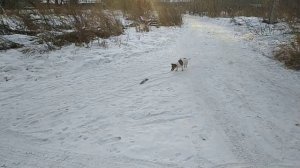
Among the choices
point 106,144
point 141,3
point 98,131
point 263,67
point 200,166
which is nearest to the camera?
point 200,166

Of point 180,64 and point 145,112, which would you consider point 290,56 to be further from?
point 145,112

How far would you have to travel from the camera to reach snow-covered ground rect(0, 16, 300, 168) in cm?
420

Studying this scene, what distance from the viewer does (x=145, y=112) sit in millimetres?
5566

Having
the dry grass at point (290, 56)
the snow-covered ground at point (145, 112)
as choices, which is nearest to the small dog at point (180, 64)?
the snow-covered ground at point (145, 112)

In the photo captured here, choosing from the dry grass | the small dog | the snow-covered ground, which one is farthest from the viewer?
the dry grass

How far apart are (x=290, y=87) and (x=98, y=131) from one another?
4.52 m

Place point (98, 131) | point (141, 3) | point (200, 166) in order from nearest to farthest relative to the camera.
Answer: point (200, 166) → point (98, 131) → point (141, 3)

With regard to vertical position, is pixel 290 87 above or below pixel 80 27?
below

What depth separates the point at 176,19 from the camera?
63.8 feet

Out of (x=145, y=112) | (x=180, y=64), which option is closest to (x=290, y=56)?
(x=180, y=64)

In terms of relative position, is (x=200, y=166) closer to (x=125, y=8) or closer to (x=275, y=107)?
(x=275, y=107)

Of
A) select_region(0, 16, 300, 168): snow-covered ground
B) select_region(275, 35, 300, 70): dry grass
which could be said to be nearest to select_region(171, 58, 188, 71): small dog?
select_region(0, 16, 300, 168): snow-covered ground

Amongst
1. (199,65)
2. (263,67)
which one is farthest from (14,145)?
(263,67)

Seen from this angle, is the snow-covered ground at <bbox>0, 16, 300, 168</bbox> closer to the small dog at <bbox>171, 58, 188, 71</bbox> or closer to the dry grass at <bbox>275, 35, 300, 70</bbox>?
the small dog at <bbox>171, 58, 188, 71</bbox>
